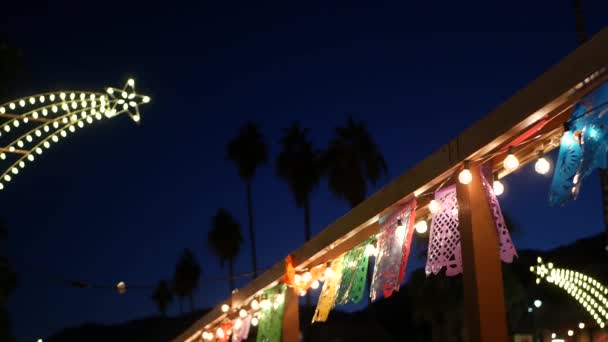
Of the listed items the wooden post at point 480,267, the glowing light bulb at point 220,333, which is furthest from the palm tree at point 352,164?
the wooden post at point 480,267

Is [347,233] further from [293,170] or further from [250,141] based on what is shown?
[250,141]

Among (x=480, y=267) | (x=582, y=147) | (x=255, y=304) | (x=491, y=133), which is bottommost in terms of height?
(x=480, y=267)

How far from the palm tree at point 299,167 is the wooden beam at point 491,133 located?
24569mm

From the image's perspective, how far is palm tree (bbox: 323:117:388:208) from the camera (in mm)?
29281

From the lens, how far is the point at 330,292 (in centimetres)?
1003

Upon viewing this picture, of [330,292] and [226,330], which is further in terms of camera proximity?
[226,330]

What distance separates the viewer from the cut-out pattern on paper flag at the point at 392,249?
7.53 meters

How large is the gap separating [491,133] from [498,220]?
1.09 metres

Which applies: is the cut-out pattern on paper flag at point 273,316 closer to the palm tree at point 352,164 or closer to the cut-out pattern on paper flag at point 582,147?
the cut-out pattern on paper flag at point 582,147

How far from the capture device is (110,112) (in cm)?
633

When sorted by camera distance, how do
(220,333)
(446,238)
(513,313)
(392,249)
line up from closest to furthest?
(446,238), (392,249), (220,333), (513,313)

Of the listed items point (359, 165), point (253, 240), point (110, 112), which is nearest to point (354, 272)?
point (110, 112)

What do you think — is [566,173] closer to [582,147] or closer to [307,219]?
[582,147]

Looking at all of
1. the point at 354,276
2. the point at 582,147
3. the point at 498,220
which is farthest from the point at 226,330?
the point at 582,147
